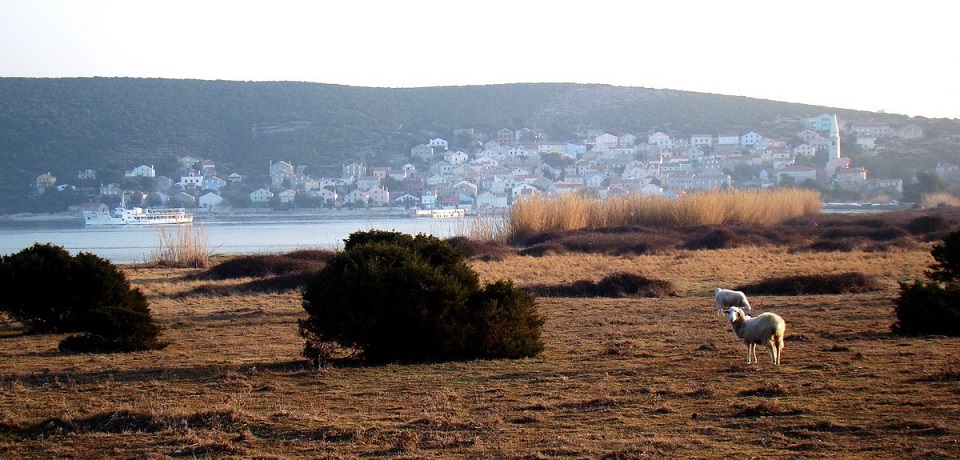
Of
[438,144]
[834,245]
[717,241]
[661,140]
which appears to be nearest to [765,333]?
Answer: [834,245]

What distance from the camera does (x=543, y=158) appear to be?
373 feet

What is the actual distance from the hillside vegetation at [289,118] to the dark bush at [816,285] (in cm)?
7759

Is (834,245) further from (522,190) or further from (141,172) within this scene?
(141,172)

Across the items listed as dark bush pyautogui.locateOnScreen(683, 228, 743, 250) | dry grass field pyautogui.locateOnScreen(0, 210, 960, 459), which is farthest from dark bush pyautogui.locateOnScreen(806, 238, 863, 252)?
dry grass field pyautogui.locateOnScreen(0, 210, 960, 459)

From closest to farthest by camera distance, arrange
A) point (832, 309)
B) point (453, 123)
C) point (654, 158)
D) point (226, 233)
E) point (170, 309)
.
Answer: point (832, 309) → point (170, 309) → point (226, 233) → point (654, 158) → point (453, 123)

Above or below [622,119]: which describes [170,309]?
below

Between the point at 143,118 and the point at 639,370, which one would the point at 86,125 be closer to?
the point at 143,118

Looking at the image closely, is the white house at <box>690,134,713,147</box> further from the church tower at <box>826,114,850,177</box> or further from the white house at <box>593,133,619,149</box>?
the church tower at <box>826,114,850,177</box>

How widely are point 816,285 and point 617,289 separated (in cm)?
408

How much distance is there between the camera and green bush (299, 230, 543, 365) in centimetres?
1116

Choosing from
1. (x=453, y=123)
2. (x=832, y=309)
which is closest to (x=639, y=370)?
(x=832, y=309)

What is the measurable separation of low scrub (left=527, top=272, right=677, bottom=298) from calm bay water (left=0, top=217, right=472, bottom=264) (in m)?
17.8

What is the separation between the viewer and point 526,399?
872 cm

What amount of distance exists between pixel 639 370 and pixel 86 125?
103m
